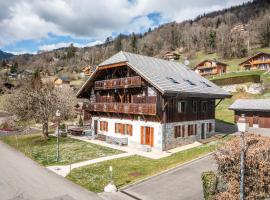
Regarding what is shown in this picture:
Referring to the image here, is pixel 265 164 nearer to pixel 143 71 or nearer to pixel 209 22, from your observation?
pixel 143 71

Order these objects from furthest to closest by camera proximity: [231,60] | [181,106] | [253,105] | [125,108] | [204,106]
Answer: [231,60] < [253,105] < [204,106] < [125,108] < [181,106]

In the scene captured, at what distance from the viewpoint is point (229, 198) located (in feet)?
40.7

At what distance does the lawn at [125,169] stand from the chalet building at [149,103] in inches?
157

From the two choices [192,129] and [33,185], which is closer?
[33,185]

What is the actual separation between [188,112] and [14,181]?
1999 cm

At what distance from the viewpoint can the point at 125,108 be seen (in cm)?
3136

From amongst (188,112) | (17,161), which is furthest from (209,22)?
(17,161)

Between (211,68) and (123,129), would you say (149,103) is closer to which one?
(123,129)

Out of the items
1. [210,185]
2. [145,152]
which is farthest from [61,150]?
[210,185]

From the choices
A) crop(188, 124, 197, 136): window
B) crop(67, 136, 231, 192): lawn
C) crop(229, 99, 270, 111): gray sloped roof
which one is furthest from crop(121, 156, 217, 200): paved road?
crop(229, 99, 270, 111): gray sloped roof

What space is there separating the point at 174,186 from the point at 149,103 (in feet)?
42.3

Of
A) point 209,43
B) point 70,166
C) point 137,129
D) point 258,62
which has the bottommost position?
point 70,166

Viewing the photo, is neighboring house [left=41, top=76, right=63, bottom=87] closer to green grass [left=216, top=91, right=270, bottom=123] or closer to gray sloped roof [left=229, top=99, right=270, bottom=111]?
green grass [left=216, top=91, right=270, bottom=123]

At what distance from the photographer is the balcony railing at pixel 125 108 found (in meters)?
28.0
